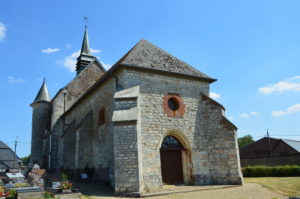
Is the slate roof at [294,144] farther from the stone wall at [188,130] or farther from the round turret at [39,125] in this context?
the round turret at [39,125]

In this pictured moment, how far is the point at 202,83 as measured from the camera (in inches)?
609

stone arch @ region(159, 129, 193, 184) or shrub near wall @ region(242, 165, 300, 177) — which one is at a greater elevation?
stone arch @ region(159, 129, 193, 184)

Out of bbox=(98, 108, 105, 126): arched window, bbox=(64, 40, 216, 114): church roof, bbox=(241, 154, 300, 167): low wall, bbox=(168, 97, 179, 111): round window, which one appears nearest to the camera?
bbox=(64, 40, 216, 114): church roof

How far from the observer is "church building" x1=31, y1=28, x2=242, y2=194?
11.1m

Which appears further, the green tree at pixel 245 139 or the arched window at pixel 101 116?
the green tree at pixel 245 139

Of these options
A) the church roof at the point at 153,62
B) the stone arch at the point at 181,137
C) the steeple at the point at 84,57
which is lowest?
the stone arch at the point at 181,137

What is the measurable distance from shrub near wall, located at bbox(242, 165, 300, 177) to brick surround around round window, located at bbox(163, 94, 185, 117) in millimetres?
9417

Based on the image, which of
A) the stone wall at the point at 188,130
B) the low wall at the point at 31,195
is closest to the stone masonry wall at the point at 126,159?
the stone wall at the point at 188,130

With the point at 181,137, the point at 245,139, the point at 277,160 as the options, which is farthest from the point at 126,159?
the point at 245,139

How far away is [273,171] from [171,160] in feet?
31.9

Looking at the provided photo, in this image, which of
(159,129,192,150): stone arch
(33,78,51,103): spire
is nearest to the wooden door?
(159,129,192,150): stone arch

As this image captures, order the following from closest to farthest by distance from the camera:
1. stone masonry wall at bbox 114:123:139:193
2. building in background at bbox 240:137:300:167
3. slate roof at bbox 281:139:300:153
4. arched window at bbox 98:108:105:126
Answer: stone masonry wall at bbox 114:123:139:193 < arched window at bbox 98:108:105:126 < building in background at bbox 240:137:300:167 < slate roof at bbox 281:139:300:153

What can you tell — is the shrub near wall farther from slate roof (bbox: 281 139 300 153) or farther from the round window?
slate roof (bbox: 281 139 300 153)

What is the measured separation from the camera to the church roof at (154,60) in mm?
13500
